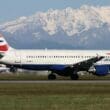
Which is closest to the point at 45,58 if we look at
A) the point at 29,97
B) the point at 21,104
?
the point at 29,97

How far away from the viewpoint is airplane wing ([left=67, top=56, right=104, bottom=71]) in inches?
3029

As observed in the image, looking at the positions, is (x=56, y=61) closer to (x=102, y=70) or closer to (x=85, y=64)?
(x=85, y=64)

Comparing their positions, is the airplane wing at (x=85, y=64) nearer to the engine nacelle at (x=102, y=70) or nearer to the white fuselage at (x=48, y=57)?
the engine nacelle at (x=102, y=70)

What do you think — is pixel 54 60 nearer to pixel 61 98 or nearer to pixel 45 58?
pixel 45 58

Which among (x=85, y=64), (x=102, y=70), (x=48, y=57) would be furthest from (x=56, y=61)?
(x=102, y=70)

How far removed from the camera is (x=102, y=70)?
7700 cm

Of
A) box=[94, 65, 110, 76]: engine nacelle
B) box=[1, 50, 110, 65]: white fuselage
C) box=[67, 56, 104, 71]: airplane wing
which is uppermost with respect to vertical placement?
box=[1, 50, 110, 65]: white fuselage

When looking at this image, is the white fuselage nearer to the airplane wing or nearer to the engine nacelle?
the engine nacelle

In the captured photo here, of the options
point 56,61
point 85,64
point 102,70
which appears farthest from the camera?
point 56,61

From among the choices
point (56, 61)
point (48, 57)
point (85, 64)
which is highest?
point (48, 57)

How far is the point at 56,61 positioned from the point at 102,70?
6.24 metres

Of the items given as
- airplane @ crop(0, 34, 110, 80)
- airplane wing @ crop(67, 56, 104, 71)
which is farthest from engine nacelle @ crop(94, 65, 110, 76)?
airplane wing @ crop(67, 56, 104, 71)

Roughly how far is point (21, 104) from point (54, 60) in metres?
44.3

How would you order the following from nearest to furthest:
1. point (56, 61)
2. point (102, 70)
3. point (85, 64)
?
point (102, 70) < point (85, 64) < point (56, 61)
